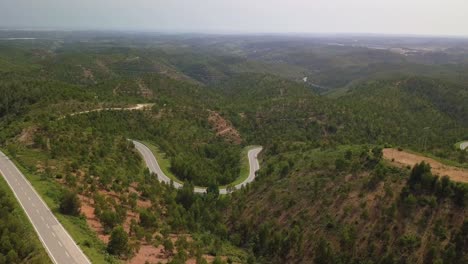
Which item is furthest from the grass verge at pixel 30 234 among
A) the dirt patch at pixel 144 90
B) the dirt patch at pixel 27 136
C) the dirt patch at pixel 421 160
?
the dirt patch at pixel 144 90

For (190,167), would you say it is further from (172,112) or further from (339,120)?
(339,120)

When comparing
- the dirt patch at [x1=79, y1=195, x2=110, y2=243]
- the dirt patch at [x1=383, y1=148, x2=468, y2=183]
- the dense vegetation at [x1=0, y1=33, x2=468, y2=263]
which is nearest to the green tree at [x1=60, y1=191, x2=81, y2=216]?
the dense vegetation at [x1=0, y1=33, x2=468, y2=263]

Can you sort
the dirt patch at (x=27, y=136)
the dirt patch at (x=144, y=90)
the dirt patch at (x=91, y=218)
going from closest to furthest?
the dirt patch at (x=91, y=218) < the dirt patch at (x=27, y=136) < the dirt patch at (x=144, y=90)

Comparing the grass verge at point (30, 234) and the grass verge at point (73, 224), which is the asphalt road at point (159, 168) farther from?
the grass verge at point (30, 234)

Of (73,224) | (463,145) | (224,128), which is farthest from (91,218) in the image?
(463,145)

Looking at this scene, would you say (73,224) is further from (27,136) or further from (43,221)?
(27,136)

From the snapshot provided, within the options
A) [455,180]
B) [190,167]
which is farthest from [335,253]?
[190,167]
